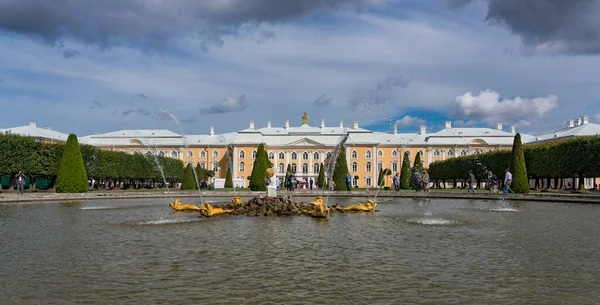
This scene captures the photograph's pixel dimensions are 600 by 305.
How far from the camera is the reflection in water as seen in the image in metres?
5.16

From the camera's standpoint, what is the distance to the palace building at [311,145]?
86.0 meters

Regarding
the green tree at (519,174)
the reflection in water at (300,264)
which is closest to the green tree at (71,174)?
the reflection in water at (300,264)

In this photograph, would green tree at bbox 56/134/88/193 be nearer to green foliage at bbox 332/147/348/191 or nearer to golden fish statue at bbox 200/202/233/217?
green foliage at bbox 332/147/348/191

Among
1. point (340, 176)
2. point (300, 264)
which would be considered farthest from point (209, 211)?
point (340, 176)

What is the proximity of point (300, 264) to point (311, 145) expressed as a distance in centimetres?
8176

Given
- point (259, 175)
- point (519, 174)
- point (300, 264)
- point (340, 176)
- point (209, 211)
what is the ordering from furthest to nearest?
1. point (259, 175)
2. point (340, 176)
3. point (519, 174)
4. point (209, 211)
5. point (300, 264)

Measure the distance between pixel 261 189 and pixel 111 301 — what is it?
30927 mm

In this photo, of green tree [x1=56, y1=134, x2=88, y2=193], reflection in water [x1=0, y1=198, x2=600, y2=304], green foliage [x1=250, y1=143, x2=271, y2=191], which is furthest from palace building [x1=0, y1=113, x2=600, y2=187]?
reflection in water [x1=0, y1=198, x2=600, y2=304]

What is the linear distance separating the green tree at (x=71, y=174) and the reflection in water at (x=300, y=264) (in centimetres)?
1676

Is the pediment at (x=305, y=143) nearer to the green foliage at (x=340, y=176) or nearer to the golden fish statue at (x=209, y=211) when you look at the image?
the green foliage at (x=340, y=176)

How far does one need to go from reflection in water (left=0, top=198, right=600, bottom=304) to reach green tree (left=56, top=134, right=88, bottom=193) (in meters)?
16.8

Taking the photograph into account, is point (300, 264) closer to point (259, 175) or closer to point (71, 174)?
point (71, 174)

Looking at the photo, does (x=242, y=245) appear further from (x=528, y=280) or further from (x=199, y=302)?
(x=528, y=280)

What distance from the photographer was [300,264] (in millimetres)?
6742
